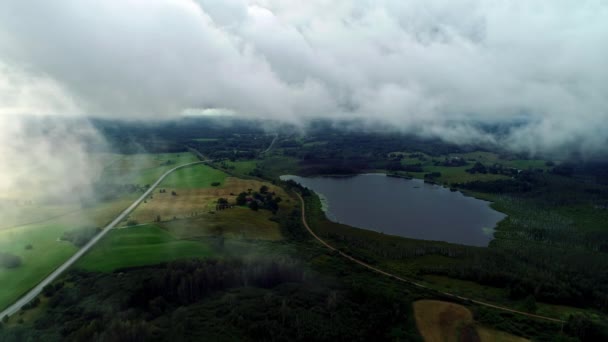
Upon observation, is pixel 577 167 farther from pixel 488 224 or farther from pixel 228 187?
pixel 228 187

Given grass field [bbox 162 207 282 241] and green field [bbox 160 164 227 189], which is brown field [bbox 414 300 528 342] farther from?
green field [bbox 160 164 227 189]

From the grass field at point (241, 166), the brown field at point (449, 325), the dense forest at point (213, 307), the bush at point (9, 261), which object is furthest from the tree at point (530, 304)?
the grass field at point (241, 166)

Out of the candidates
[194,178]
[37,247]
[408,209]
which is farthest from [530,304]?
[194,178]

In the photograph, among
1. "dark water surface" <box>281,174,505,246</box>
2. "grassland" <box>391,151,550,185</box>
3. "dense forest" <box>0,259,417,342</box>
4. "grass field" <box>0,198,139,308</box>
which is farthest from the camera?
"grassland" <box>391,151,550,185</box>

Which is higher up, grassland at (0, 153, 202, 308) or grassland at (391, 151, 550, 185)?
grassland at (391, 151, 550, 185)

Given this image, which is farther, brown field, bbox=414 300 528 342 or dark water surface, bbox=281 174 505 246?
dark water surface, bbox=281 174 505 246

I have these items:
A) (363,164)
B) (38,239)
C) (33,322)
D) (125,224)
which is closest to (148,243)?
(125,224)

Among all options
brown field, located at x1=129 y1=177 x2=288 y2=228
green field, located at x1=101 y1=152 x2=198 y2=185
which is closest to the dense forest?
brown field, located at x1=129 y1=177 x2=288 y2=228

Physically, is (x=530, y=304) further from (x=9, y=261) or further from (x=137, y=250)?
(x=9, y=261)
